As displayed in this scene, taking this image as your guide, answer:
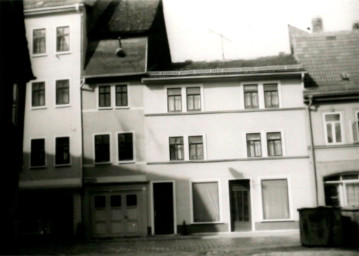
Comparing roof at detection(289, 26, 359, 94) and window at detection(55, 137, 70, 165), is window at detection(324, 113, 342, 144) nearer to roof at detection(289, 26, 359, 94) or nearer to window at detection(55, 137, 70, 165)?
roof at detection(289, 26, 359, 94)

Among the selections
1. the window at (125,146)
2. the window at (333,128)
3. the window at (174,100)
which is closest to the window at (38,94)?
the window at (125,146)

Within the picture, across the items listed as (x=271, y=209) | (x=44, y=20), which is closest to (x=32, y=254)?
(x=271, y=209)

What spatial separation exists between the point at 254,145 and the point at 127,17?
11.5m

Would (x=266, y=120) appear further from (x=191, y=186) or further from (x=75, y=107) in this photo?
(x=75, y=107)

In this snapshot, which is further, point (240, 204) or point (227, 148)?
point (227, 148)

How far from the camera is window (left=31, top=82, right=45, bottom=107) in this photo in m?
30.4

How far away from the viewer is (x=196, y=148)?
96.1 ft

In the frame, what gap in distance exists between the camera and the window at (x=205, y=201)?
2866 centimetres

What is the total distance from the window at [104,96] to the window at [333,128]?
1212cm

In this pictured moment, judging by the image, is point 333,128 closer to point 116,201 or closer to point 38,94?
point 116,201

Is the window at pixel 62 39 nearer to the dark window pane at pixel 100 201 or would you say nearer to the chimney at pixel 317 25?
the dark window pane at pixel 100 201

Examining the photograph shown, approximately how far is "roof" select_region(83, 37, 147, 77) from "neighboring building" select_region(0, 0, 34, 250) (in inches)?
301

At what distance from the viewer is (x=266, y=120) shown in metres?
29.3

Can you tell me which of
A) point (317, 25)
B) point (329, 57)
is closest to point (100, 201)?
point (329, 57)
